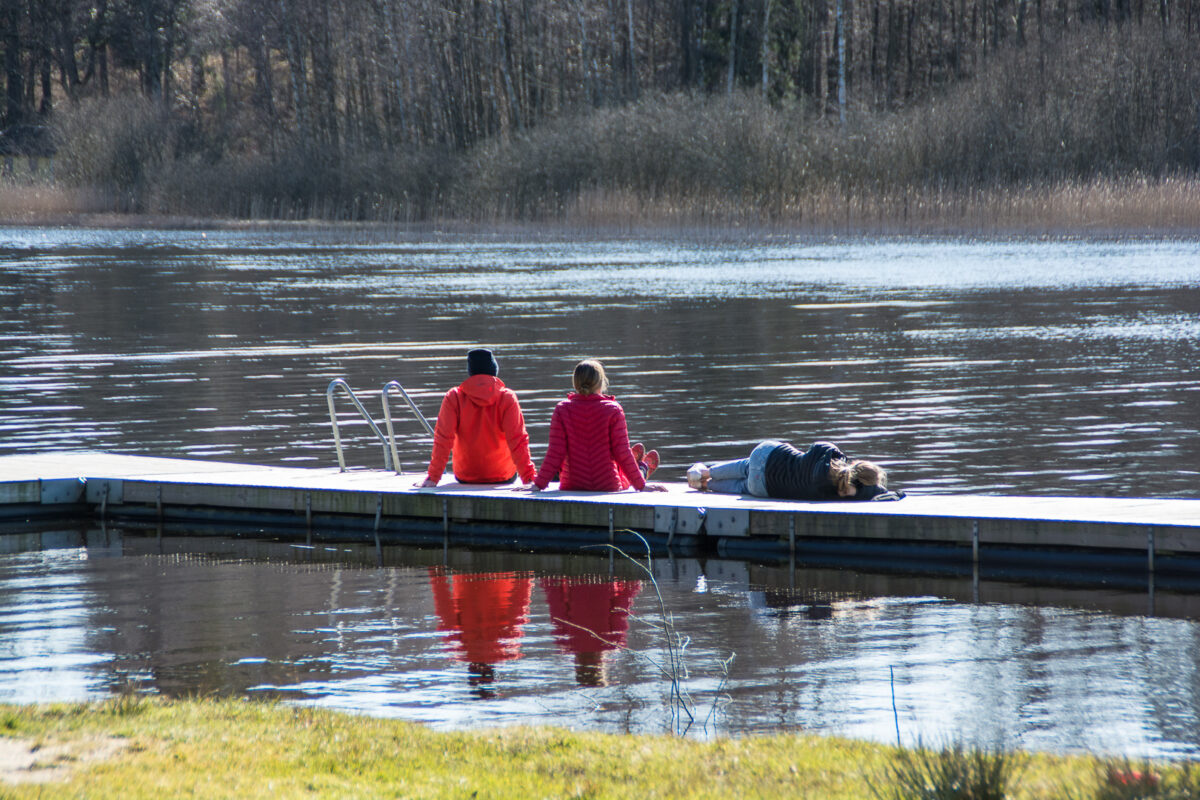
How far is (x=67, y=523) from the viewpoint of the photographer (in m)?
12.4

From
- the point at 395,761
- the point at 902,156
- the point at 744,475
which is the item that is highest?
the point at 902,156

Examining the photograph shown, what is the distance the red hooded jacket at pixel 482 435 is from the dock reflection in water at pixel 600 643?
Answer: 29.6 inches

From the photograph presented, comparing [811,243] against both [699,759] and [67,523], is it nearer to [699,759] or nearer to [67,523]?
[67,523]

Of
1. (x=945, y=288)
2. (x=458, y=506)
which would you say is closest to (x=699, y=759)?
(x=458, y=506)

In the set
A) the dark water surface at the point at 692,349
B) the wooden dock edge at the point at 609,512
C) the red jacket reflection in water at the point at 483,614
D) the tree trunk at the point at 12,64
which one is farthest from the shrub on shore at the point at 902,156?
the red jacket reflection in water at the point at 483,614

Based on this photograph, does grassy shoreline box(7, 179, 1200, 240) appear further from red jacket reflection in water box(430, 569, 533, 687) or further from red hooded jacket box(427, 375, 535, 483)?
red jacket reflection in water box(430, 569, 533, 687)

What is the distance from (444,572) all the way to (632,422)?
7171mm

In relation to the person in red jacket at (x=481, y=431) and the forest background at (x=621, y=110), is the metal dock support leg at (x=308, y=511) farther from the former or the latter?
the forest background at (x=621, y=110)

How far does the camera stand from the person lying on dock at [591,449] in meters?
10.8

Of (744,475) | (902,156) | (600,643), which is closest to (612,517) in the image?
(744,475)

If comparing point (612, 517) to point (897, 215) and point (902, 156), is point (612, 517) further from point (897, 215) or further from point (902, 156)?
point (902, 156)

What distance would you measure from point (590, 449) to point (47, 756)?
5881 mm

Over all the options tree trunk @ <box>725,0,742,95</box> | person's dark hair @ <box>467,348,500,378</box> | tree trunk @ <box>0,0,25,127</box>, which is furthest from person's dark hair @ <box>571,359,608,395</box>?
tree trunk @ <box>0,0,25,127</box>

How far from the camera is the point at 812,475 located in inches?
421
